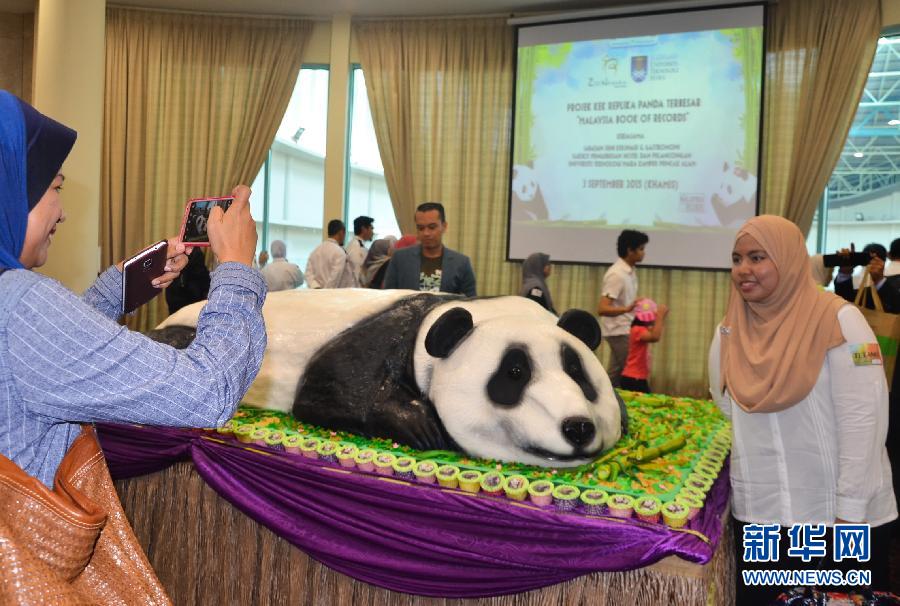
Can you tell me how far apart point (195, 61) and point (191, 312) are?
567 cm

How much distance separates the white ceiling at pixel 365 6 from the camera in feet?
21.1

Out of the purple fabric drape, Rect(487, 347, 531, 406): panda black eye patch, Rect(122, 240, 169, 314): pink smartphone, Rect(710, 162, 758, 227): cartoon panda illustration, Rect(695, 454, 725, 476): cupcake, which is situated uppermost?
Rect(710, 162, 758, 227): cartoon panda illustration

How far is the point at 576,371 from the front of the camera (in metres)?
2.00

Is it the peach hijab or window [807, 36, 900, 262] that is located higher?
window [807, 36, 900, 262]

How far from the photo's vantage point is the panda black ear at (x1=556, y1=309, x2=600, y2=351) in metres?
2.16

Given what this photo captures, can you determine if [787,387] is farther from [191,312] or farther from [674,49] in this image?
[674,49]

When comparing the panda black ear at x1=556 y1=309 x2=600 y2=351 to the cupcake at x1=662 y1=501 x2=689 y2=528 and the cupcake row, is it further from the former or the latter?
the cupcake at x1=662 y1=501 x2=689 y2=528

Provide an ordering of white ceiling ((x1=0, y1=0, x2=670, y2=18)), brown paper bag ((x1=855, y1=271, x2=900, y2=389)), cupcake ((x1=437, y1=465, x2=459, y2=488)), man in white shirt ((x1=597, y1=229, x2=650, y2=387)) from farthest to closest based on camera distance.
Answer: white ceiling ((x1=0, y1=0, x2=670, y2=18)) → man in white shirt ((x1=597, y1=229, x2=650, y2=387)) → brown paper bag ((x1=855, y1=271, x2=900, y2=389)) → cupcake ((x1=437, y1=465, x2=459, y2=488))

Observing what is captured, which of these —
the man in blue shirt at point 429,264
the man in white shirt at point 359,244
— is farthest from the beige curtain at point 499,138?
the man in blue shirt at point 429,264

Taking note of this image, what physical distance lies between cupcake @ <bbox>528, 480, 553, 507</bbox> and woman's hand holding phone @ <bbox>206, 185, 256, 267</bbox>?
914 mm

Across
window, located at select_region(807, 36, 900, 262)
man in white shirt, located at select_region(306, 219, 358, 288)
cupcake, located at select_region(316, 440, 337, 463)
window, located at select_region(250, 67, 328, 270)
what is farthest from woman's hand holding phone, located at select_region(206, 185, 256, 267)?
window, located at select_region(250, 67, 328, 270)

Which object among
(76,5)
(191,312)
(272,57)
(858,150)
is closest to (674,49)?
(858,150)

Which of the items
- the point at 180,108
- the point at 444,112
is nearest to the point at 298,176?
the point at 180,108

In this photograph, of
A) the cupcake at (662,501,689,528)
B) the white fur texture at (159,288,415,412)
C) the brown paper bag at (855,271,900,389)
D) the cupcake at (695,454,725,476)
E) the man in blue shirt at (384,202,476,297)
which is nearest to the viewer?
the cupcake at (662,501,689,528)
